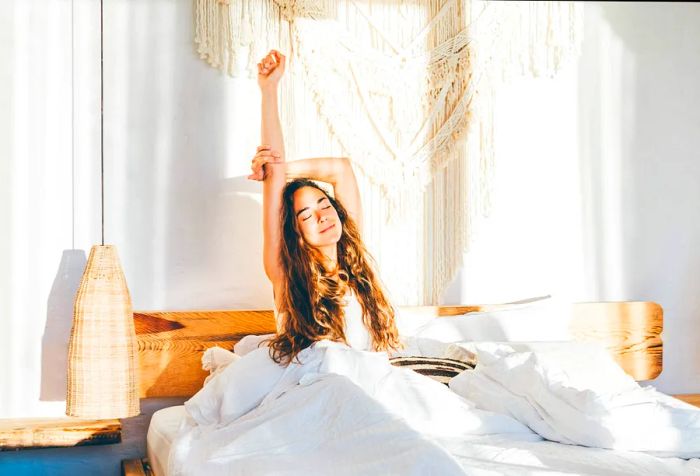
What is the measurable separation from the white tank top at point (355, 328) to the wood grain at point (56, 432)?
719 millimetres

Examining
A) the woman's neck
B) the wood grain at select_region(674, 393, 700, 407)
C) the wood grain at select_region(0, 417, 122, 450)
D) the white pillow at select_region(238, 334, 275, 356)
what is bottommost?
the wood grain at select_region(674, 393, 700, 407)

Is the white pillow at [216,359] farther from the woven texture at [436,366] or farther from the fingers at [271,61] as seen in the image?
the fingers at [271,61]

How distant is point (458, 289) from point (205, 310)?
0.84 m

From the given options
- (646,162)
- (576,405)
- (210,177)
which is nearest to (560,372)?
(576,405)

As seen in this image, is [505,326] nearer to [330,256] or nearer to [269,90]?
[330,256]

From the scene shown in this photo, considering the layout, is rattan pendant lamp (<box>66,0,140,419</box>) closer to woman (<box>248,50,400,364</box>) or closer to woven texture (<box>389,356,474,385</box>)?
woman (<box>248,50,400,364</box>)

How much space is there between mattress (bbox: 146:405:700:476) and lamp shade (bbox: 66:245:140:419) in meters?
0.93

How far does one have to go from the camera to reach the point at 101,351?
219 cm

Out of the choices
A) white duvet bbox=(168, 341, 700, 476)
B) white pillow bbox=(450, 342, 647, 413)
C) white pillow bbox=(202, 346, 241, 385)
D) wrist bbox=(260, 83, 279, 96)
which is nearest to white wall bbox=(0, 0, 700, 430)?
wrist bbox=(260, 83, 279, 96)

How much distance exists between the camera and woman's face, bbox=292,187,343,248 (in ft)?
7.75

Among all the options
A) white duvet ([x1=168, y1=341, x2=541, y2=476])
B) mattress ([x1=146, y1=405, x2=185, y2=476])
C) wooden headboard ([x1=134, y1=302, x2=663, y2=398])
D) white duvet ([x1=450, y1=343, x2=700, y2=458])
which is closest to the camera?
white duvet ([x1=168, y1=341, x2=541, y2=476])

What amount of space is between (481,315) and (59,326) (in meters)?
1.26

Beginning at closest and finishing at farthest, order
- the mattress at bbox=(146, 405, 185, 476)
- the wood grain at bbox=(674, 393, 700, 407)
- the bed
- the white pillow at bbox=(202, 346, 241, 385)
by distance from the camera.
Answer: the bed, the mattress at bbox=(146, 405, 185, 476), the white pillow at bbox=(202, 346, 241, 385), the wood grain at bbox=(674, 393, 700, 407)

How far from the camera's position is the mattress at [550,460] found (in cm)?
152
